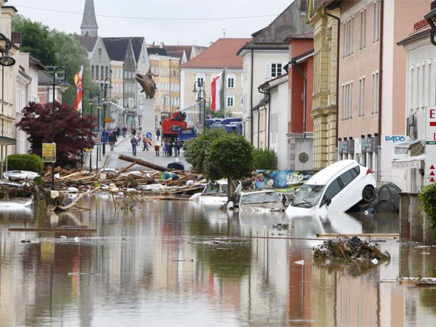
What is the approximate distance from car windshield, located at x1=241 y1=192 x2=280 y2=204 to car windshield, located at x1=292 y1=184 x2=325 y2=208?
4050 mm

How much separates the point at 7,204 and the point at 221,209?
8.29 m

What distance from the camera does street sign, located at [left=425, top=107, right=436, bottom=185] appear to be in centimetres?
2830

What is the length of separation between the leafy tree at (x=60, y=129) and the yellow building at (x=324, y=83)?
65.9 ft

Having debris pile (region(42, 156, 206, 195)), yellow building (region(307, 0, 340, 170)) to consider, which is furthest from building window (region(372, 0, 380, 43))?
debris pile (region(42, 156, 206, 195))

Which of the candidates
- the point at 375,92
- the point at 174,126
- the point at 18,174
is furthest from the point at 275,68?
the point at 375,92

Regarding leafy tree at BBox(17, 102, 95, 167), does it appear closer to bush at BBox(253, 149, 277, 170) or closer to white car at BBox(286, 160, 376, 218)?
bush at BBox(253, 149, 277, 170)

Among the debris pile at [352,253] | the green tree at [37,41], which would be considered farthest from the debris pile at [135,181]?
the green tree at [37,41]

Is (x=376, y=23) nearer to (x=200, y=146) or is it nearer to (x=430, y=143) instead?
(x=200, y=146)

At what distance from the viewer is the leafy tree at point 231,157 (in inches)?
2266

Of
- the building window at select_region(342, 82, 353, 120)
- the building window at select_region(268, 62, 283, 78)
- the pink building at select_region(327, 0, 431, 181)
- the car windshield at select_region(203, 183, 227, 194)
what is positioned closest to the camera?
the pink building at select_region(327, 0, 431, 181)

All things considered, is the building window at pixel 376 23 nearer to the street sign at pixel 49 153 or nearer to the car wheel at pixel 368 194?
the car wheel at pixel 368 194

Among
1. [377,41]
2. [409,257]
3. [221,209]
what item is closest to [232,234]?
[409,257]

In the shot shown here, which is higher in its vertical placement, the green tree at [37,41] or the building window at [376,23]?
the green tree at [37,41]

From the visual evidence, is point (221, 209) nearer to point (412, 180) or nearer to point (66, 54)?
point (412, 180)
